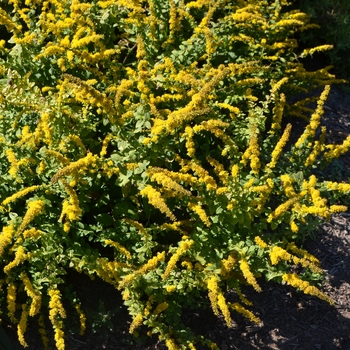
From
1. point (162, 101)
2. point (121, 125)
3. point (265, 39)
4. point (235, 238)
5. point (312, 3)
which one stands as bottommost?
point (235, 238)

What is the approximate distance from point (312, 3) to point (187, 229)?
307cm

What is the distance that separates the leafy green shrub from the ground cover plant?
4.99ft

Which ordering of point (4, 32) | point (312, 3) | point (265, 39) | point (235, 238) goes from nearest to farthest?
point (235, 238)
point (265, 39)
point (4, 32)
point (312, 3)

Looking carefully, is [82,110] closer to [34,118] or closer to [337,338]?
[34,118]

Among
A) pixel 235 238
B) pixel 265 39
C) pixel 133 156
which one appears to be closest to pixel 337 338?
pixel 235 238

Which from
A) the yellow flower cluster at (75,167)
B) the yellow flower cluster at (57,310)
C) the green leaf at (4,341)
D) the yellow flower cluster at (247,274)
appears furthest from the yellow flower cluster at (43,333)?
the yellow flower cluster at (247,274)

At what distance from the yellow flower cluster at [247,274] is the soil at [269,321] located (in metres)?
0.95

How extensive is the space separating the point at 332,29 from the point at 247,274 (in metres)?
3.47

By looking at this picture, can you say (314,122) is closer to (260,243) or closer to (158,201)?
(260,243)

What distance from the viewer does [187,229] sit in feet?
11.5

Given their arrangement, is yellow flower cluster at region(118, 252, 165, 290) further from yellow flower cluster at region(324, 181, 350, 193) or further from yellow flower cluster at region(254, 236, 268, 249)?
yellow flower cluster at region(324, 181, 350, 193)

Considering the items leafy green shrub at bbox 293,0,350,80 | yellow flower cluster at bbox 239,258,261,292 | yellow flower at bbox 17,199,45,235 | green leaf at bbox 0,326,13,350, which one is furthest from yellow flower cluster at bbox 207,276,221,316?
leafy green shrub at bbox 293,0,350,80

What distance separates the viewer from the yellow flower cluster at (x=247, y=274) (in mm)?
2689

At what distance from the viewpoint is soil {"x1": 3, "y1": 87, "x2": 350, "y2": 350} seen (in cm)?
348
